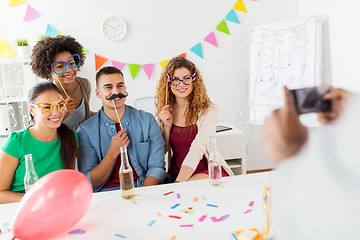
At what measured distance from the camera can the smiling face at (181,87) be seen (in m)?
2.14

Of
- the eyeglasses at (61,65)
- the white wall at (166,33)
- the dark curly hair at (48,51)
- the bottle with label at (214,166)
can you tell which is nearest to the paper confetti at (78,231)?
the bottle with label at (214,166)

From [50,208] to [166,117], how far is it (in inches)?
44.7

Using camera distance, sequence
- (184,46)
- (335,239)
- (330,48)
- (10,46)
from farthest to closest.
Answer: (184,46) < (330,48) < (10,46) < (335,239)

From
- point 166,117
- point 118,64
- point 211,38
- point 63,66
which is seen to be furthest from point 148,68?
point 166,117

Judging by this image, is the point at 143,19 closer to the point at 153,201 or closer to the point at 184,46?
the point at 184,46

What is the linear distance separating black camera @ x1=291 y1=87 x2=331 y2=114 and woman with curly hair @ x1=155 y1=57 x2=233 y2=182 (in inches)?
61.3

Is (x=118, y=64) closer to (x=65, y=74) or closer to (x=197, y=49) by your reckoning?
(x=197, y=49)

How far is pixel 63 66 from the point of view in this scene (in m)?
2.24

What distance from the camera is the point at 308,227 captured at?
1.58 feet

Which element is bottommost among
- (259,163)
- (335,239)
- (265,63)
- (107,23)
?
(259,163)

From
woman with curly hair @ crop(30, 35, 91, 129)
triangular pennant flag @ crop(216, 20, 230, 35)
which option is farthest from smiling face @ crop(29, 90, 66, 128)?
triangular pennant flag @ crop(216, 20, 230, 35)

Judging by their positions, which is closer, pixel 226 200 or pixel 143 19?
pixel 226 200

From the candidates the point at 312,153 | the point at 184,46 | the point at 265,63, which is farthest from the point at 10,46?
the point at 312,153

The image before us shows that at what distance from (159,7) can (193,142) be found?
209 centimetres
